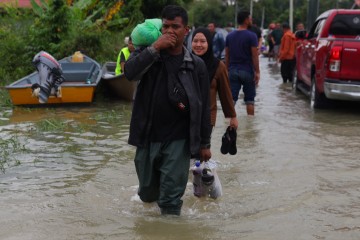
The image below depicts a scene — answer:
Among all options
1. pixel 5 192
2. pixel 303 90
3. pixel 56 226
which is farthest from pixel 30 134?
pixel 303 90

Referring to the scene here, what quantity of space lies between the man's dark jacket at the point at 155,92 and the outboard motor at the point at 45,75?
6.83 meters

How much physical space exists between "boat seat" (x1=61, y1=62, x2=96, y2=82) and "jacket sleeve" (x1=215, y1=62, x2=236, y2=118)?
8.53 meters

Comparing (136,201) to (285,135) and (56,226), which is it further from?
(285,135)

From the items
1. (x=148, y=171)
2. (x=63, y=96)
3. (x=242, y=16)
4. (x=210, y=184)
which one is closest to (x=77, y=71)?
(x=63, y=96)

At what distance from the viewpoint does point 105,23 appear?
67.1 ft

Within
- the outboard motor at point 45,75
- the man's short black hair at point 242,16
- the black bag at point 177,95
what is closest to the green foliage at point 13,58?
the outboard motor at point 45,75

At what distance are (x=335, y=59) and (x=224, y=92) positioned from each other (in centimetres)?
511

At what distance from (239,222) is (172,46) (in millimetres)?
1674

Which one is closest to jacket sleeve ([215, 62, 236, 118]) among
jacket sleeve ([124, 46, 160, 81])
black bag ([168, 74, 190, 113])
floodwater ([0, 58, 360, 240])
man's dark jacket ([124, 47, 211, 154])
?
floodwater ([0, 58, 360, 240])

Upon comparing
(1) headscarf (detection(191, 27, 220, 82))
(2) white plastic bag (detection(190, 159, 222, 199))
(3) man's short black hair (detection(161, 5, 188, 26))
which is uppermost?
(3) man's short black hair (detection(161, 5, 188, 26))

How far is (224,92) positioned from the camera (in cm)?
570

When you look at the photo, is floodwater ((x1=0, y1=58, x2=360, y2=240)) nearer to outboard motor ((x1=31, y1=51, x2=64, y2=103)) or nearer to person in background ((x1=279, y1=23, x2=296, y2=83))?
outboard motor ((x1=31, y1=51, x2=64, y2=103))

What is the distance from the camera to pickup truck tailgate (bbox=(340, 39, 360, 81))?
1002cm

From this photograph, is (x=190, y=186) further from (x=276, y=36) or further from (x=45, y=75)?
(x=276, y=36)
